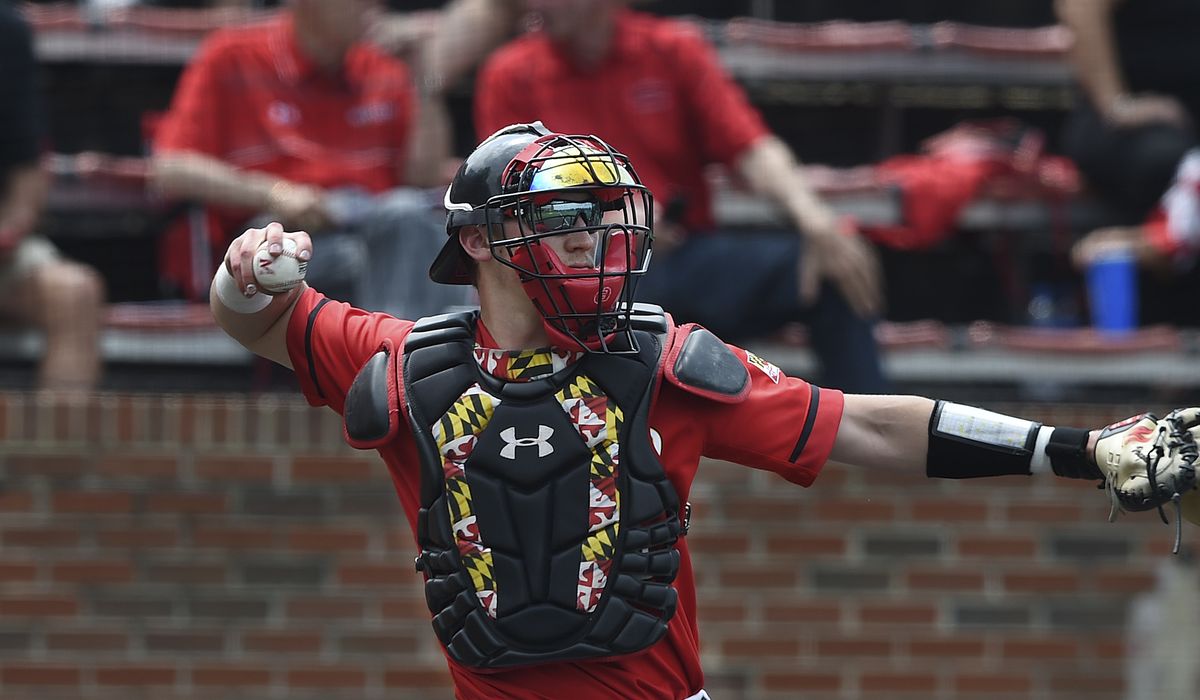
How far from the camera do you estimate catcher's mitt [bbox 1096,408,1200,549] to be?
2994mm

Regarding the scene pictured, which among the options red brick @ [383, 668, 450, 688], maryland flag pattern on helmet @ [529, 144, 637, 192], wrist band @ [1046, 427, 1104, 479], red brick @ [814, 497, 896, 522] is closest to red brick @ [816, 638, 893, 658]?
red brick @ [814, 497, 896, 522]

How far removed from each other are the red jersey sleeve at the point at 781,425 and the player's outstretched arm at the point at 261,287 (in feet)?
2.56

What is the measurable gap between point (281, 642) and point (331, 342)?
7.51ft

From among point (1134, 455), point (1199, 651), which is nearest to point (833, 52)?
point (1199, 651)

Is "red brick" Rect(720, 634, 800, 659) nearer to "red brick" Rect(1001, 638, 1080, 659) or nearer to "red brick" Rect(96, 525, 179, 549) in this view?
"red brick" Rect(1001, 638, 1080, 659)

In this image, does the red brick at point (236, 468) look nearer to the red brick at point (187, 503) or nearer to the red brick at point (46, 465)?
the red brick at point (187, 503)

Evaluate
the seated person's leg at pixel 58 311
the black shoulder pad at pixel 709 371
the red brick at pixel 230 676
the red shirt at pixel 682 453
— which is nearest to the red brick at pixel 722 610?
the red brick at pixel 230 676

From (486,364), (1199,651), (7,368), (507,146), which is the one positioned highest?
(507,146)

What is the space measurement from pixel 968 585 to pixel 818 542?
1.57 feet

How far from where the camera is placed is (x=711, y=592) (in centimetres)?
554

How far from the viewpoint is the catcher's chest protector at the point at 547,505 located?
3129mm

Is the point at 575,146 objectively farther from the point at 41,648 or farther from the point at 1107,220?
the point at 1107,220

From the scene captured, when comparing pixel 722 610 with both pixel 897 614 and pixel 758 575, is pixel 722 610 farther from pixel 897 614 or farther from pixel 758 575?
pixel 897 614

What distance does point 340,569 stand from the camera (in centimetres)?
547
